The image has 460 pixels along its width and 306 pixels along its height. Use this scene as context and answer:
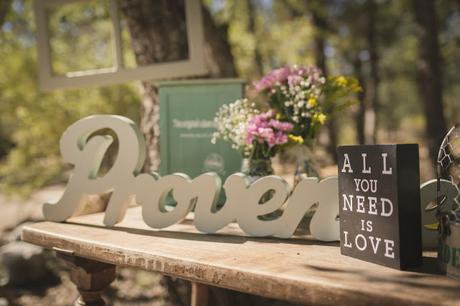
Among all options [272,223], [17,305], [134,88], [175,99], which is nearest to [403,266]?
[272,223]

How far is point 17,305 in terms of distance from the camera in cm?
337

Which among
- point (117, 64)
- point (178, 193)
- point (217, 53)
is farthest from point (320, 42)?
point (178, 193)

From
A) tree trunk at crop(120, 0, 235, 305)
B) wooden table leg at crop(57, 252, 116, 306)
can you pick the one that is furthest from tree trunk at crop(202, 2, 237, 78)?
wooden table leg at crop(57, 252, 116, 306)

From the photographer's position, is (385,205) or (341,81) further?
(341,81)

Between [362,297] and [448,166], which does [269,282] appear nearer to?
[362,297]

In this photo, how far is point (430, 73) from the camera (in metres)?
4.99

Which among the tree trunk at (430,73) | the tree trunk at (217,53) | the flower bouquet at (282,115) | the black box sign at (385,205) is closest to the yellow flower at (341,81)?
the flower bouquet at (282,115)

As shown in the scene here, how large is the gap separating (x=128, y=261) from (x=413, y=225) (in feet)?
2.50

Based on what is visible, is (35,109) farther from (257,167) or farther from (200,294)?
(200,294)

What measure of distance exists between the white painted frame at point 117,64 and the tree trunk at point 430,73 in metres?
3.43

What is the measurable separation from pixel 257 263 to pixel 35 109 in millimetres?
3507

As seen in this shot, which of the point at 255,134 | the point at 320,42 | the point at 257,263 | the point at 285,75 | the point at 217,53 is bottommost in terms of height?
the point at 257,263

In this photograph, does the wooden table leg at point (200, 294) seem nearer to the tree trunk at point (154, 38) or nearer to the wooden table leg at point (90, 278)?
the wooden table leg at point (90, 278)

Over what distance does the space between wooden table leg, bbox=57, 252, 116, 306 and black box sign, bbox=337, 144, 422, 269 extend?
96 centimetres
